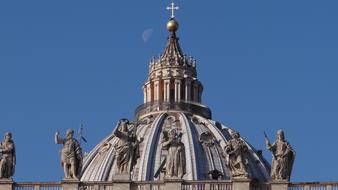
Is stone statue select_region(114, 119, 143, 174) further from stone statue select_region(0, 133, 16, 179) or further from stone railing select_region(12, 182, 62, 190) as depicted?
stone statue select_region(0, 133, 16, 179)

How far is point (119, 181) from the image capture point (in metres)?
84.1

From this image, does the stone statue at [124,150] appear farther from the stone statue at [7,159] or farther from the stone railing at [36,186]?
the stone statue at [7,159]

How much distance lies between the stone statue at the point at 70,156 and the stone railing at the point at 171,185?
24.3 inches

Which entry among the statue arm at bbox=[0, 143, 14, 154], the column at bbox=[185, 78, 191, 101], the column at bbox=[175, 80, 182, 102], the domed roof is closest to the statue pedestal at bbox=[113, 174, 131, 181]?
the statue arm at bbox=[0, 143, 14, 154]

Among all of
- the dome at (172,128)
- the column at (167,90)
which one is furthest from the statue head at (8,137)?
the column at (167,90)

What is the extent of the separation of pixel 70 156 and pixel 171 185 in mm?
5152

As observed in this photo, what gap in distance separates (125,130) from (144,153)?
7765cm

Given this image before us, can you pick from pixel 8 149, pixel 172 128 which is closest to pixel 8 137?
pixel 8 149

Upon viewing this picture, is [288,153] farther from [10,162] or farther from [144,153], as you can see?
[144,153]

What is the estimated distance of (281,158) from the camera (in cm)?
8419

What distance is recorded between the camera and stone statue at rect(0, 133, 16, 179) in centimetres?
8525

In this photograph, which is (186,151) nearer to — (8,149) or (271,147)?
(8,149)

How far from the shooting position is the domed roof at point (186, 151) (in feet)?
516

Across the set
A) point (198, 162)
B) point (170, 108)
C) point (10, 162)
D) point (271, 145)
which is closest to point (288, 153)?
point (271, 145)
